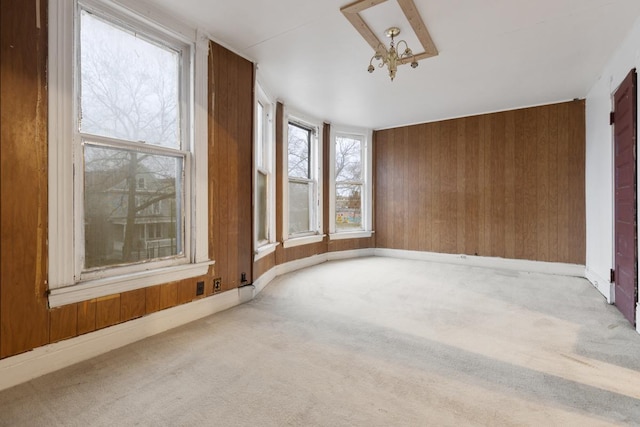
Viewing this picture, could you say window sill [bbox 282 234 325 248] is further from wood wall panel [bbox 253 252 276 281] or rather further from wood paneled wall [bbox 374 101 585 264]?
wood paneled wall [bbox 374 101 585 264]

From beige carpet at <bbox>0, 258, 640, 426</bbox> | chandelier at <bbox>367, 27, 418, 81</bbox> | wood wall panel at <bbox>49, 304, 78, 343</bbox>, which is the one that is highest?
chandelier at <bbox>367, 27, 418, 81</bbox>

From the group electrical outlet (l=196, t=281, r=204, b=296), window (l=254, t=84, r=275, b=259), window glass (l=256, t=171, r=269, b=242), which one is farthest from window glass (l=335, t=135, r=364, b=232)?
electrical outlet (l=196, t=281, r=204, b=296)

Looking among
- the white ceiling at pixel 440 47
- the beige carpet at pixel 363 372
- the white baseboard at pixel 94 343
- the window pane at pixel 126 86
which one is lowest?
the beige carpet at pixel 363 372

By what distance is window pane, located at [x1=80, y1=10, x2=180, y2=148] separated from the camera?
6.58 ft

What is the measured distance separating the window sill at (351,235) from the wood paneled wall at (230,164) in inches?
99.1

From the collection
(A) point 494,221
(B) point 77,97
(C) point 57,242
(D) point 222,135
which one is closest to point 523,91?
(A) point 494,221

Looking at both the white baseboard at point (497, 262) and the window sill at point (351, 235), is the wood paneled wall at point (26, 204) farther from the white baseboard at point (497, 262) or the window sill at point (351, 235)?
the white baseboard at point (497, 262)

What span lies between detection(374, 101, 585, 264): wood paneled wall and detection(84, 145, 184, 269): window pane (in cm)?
413

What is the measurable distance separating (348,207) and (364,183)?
575mm

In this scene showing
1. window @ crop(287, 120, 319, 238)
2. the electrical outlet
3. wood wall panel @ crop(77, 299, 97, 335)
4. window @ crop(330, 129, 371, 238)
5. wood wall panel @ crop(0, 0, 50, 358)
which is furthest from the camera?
window @ crop(330, 129, 371, 238)

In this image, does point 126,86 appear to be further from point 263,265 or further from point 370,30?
point 263,265

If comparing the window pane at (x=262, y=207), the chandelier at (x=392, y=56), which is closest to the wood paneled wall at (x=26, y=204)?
the window pane at (x=262, y=207)

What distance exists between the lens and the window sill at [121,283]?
6.02ft

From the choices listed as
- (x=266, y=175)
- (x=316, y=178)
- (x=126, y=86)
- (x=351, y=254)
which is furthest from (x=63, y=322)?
(x=351, y=254)
